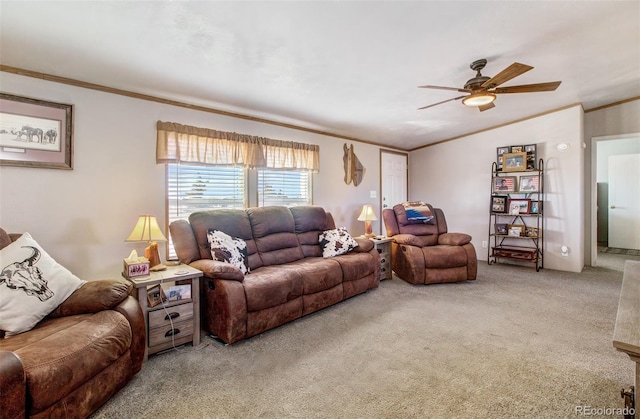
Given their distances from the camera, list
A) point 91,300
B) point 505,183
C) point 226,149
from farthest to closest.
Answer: point 505,183, point 226,149, point 91,300

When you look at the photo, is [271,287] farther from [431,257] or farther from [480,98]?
[480,98]

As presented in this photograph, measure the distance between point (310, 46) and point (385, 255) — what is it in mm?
2904

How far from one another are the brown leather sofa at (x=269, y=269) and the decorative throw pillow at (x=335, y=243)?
0.24 ft

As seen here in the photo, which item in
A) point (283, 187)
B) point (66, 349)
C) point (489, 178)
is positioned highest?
point (489, 178)

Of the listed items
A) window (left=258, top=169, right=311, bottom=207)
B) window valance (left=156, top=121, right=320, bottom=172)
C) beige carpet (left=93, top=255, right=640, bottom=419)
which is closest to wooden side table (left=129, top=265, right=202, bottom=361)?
beige carpet (left=93, top=255, right=640, bottom=419)

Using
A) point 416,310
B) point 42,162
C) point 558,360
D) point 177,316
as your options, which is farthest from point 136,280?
point 558,360

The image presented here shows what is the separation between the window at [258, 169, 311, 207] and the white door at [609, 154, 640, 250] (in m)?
6.62

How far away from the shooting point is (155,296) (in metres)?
2.20

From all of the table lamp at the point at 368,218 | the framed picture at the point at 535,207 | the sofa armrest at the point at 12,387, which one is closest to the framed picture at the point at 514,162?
the framed picture at the point at 535,207

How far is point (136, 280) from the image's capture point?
6.91ft

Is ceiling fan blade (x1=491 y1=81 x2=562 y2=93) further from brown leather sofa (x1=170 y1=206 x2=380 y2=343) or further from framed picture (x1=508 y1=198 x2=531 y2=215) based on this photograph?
framed picture (x1=508 y1=198 x2=531 y2=215)

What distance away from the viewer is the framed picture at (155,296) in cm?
215

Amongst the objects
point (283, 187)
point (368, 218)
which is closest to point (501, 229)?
point (368, 218)

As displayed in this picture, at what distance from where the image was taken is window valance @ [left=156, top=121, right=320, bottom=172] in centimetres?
300
